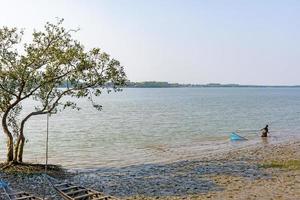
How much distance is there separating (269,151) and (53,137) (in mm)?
25231

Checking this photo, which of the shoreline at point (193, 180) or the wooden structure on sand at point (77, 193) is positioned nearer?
the wooden structure on sand at point (77, 193)

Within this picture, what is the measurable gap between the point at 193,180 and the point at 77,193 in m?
8.03

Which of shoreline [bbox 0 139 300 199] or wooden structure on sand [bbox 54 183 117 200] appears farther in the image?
shoreline [bbox 0 139 300 199]

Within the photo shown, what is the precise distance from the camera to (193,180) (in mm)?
25609

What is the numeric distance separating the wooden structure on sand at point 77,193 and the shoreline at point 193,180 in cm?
53

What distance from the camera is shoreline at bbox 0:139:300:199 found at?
22.0m

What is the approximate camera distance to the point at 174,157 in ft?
120

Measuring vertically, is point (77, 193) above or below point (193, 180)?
above

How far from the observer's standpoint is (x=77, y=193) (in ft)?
66.4

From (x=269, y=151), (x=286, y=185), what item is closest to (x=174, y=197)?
(x=286, y=185)

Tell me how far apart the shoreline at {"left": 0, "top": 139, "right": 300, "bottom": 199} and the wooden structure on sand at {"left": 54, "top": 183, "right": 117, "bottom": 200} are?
21.0 inches

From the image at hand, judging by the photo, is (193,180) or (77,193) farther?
(193,180)

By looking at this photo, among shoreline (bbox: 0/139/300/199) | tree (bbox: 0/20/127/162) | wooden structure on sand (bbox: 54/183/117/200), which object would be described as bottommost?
shoreline (bbox: 0/139/300/199)

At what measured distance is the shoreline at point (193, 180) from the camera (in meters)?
22.0
